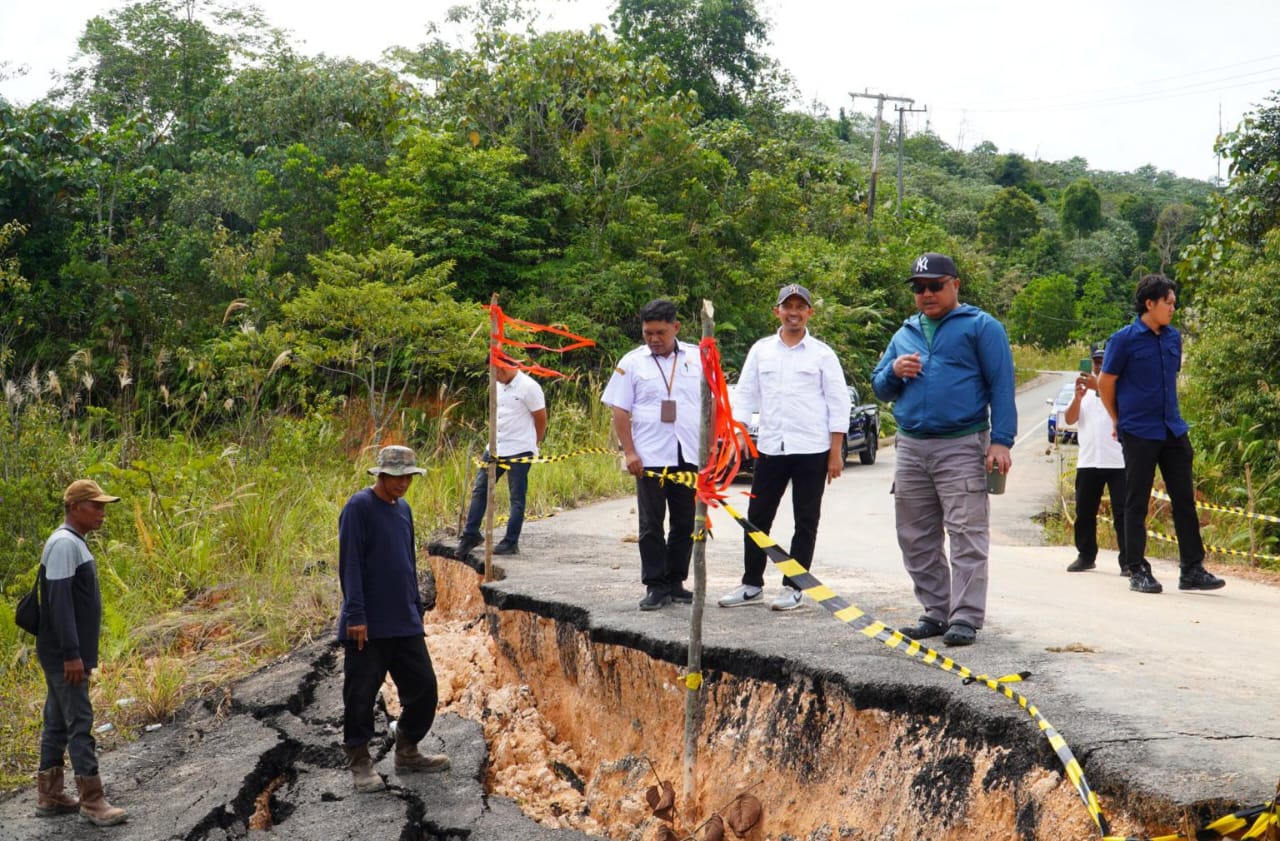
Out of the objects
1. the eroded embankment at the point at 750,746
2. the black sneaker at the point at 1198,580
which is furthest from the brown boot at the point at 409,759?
the black sneaker at the point at 1198,580

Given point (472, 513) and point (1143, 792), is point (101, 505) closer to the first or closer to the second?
point (472, 513)

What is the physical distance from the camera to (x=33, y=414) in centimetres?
1237

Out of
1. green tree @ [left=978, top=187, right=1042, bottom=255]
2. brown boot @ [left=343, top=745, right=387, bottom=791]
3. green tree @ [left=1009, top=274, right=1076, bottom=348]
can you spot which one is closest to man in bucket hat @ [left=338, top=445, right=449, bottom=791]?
brown boot @ [left=343, top=745, right=387, bottom=791]

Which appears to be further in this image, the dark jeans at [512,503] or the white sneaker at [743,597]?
the dark jeans at [512,503]

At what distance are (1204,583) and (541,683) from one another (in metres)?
4.21

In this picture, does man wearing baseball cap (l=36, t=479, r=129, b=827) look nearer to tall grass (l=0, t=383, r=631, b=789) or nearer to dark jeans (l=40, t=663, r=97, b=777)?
dark jeans (l=40, t=663, r=97, b=777)

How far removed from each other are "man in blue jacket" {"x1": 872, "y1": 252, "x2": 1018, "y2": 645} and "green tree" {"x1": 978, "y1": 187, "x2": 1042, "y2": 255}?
60.0 m

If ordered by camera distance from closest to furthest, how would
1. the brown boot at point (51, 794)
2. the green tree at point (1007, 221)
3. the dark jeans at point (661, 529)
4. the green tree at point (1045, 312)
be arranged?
the brown boot at point (51, 794)
the dark jeans at point (661, 529)
the green tree at point (1045, 312)
the green tree at point (1007, 221)

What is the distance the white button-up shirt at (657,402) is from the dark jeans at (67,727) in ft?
10.3

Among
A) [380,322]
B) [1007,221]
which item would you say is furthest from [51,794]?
[1007,221]

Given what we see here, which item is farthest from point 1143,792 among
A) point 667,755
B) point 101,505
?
point 101,505

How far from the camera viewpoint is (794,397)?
268 inches

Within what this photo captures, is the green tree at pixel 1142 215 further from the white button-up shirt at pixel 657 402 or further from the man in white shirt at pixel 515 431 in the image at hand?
the white button-up shirt at pixel 657 402

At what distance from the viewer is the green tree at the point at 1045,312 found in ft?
192
